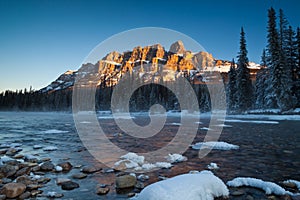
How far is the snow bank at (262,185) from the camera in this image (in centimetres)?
452

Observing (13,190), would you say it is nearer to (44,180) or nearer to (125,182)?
(44,180)

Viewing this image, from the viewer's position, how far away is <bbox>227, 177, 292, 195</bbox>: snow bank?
4524mm

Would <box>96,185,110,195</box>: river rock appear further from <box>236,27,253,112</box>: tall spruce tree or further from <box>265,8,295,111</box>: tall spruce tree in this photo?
<box>236,27,253,112</box>: tall spruce tree

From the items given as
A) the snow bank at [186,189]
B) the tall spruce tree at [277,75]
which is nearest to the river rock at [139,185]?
the snow bank at [186,189]

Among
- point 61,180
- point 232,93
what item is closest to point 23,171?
point 61,180

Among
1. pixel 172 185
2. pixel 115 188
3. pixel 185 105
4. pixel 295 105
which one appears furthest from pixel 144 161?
pixel 185 105

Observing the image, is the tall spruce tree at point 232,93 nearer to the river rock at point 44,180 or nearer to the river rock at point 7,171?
the river rock at point 44,180

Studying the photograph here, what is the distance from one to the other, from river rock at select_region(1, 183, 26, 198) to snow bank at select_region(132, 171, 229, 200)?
2.67 m

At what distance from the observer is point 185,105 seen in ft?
264

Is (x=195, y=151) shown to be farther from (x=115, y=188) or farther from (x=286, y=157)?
(x=115, y=188)

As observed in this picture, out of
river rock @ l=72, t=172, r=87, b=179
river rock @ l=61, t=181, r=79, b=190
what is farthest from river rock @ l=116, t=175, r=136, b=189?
river rock @ l=72, t=172, r=87, b=179

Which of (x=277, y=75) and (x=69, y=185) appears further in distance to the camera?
(x=277, y=75)

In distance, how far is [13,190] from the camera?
4367mm

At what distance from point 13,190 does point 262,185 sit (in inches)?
227
